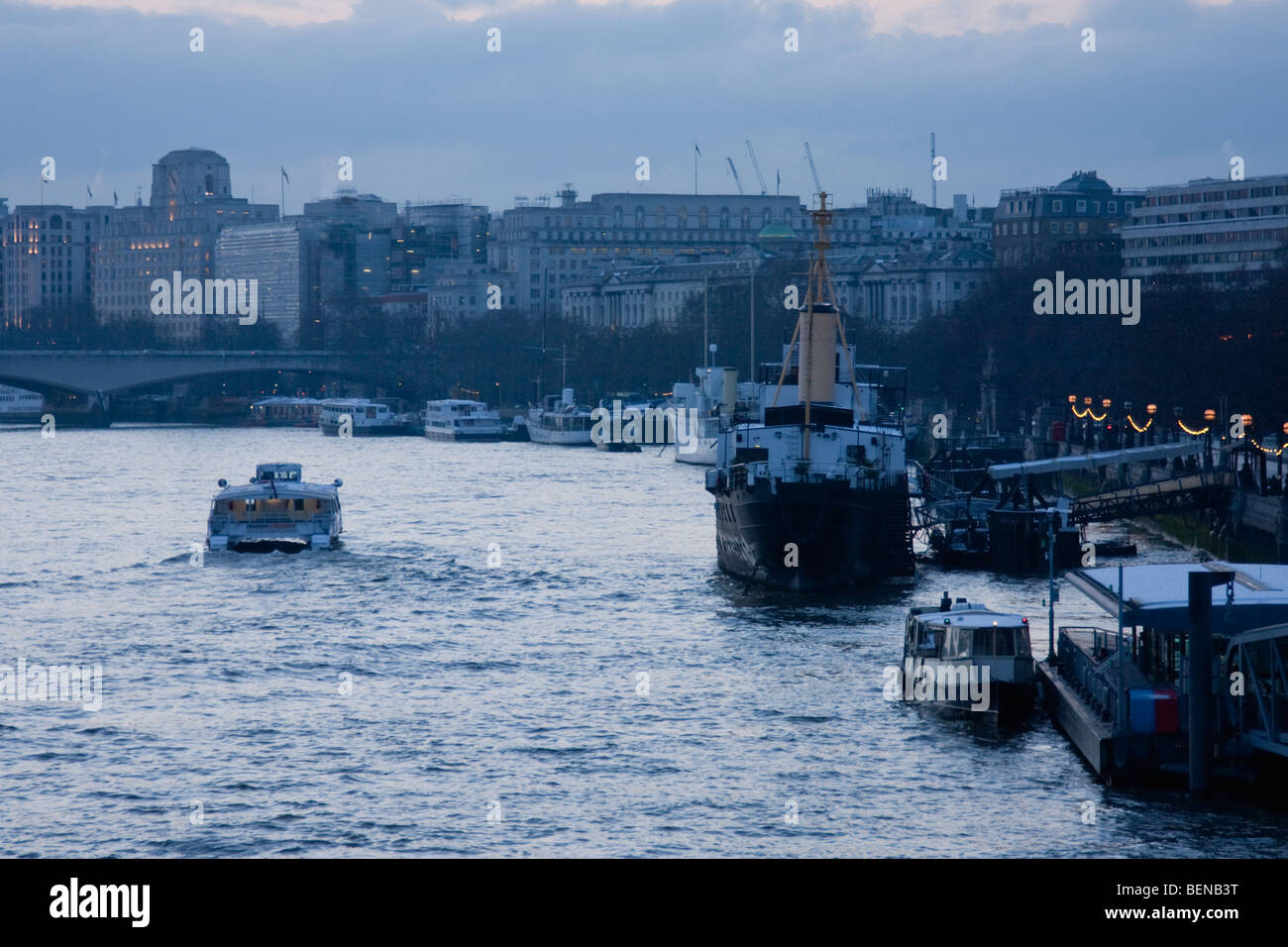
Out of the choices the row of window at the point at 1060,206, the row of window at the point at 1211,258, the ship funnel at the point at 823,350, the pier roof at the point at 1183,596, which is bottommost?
the pier roof at the point at 1183,596

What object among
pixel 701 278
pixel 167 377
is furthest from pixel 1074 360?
pixel 701 278

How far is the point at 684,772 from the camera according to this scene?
21422mm

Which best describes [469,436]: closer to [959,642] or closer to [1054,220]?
[1054,220]

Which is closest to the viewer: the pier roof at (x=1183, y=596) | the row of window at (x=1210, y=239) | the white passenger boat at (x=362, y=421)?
the pier roof at (x=1183, y=596)

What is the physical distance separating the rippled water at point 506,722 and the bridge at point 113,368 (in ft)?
272

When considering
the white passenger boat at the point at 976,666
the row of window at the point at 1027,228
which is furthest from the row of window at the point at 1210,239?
the white passenger boat at the point at 976,666

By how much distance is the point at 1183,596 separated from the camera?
69.7ft

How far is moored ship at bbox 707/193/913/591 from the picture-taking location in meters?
38.2

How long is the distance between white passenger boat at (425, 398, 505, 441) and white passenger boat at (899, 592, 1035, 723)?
298ft

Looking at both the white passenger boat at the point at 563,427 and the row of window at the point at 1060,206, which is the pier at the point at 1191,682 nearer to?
the white passenger boat at the point at 563,427

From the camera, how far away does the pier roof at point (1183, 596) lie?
20562 millimetres
